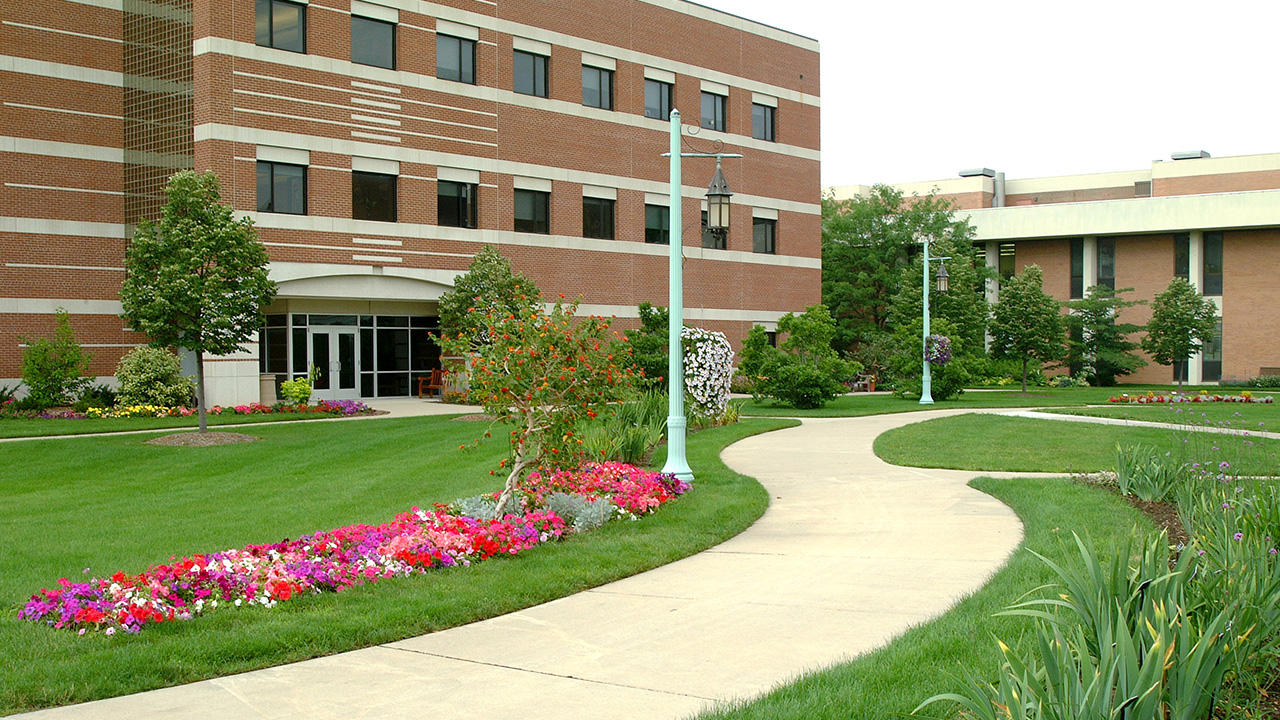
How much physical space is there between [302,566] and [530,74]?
30158 millimetres

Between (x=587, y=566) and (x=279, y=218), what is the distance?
77.3 ft

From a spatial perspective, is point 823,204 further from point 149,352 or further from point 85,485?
point 85,485

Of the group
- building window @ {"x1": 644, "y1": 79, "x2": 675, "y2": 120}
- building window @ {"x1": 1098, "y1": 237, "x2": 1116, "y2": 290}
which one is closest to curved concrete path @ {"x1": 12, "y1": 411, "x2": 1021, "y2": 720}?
building window @ {"x1": 644, "y1": 79, "x2": 675, "y2": 120}

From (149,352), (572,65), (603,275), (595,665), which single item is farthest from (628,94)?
(595,665)

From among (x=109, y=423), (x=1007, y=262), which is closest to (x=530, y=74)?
(x=109, y=423)

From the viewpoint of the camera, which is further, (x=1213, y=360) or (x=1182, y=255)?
(x=1182, y=255)

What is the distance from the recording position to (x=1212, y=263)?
52.9 m

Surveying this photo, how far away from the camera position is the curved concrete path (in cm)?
515

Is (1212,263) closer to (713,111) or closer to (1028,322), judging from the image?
(1028,322)

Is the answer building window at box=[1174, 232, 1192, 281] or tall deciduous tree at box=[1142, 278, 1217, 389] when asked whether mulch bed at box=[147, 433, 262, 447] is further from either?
building window at box=[1174, 232, 1192, 281]

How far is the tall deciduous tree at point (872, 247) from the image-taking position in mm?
54438

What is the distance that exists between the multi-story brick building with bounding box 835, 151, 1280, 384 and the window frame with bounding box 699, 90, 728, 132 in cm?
2253

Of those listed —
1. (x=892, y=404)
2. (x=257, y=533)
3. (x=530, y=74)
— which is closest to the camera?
(x=257, y=533)

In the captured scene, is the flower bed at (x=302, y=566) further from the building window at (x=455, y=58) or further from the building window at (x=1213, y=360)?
the building window at (x=1213, y=360)
